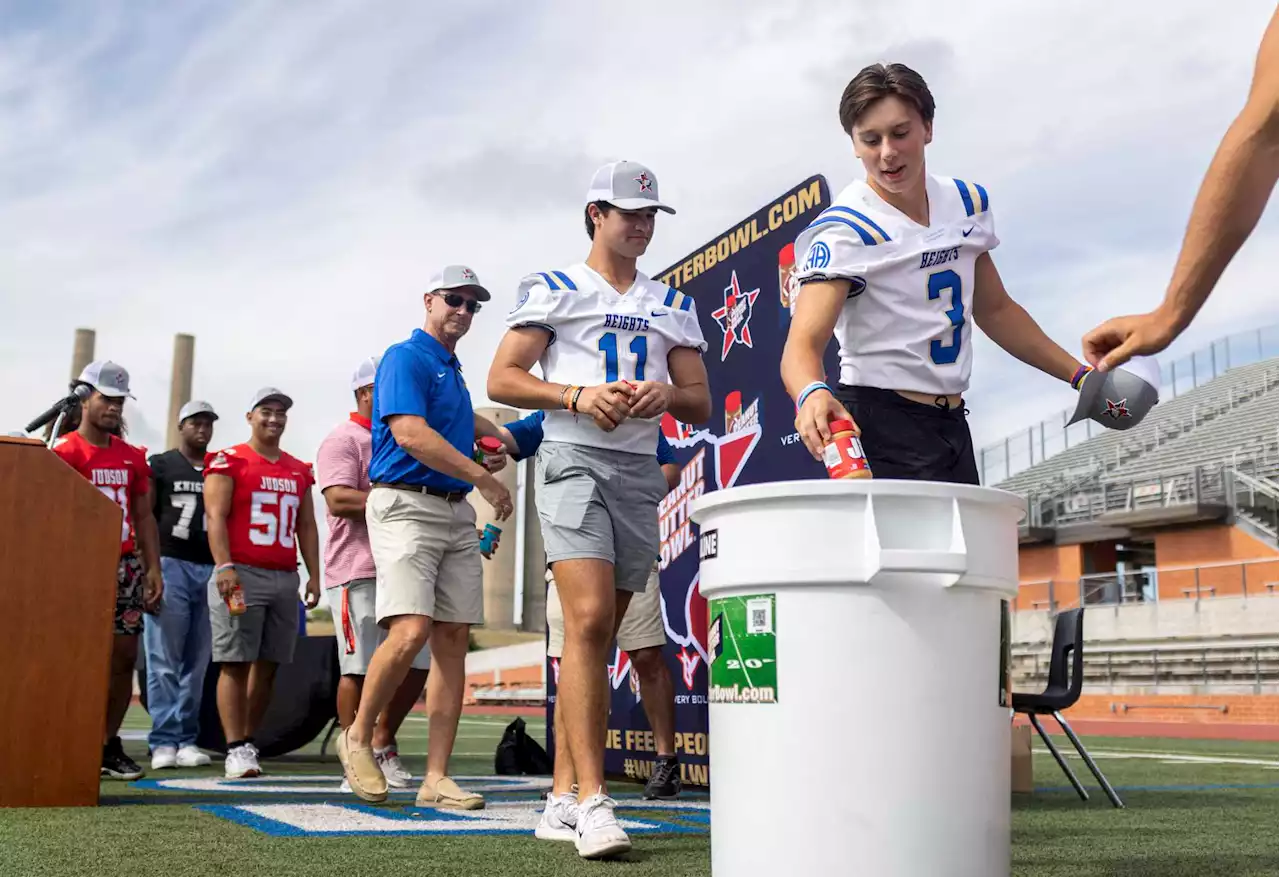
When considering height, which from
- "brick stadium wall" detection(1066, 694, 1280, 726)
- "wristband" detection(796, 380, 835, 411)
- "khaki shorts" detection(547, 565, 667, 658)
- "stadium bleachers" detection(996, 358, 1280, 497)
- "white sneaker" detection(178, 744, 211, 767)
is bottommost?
"brick stadium wall" detection(1066, 694, 1280, 726)

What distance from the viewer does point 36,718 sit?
4.41m

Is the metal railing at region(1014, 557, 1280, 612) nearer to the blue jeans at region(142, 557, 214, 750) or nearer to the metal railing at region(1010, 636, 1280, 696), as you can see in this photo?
the metal railing at region(1010, 636, 1280, 696)

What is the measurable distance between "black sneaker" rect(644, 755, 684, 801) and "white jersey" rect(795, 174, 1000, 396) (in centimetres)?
299

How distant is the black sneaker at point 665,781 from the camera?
215 inches

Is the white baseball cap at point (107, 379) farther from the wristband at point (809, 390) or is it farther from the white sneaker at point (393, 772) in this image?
the wristband at point (809, 390)

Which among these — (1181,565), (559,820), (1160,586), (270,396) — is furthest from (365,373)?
(1181,565)

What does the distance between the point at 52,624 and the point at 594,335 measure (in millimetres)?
2291

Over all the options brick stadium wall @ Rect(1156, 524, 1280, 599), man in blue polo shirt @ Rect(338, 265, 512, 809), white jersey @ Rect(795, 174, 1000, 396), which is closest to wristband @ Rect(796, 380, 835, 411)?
white jersey @ Rect(795, 174, 1000, 396)

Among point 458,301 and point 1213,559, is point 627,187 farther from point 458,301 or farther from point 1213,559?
point 1213,559

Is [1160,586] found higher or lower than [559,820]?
higher

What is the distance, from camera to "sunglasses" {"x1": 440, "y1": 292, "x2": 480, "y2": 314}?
490 centimetres

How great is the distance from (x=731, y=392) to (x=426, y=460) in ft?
6.60

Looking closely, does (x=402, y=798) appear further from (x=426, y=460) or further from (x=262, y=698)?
(x=262, y=698)

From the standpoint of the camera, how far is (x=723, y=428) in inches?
234
